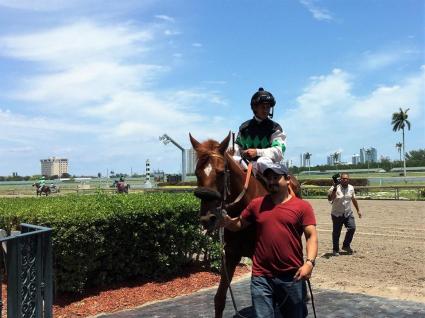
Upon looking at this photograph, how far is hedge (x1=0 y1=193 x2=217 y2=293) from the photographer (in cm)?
711

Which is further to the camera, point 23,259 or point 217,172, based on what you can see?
point 217,172

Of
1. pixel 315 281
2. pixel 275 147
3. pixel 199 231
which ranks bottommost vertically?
pixel 315 281

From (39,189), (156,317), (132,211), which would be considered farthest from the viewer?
(39,189)

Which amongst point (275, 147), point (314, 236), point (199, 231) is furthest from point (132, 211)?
point (314, 236)

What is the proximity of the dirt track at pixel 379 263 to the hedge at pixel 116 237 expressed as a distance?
2.54m

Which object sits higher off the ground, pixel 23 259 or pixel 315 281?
pixel 23 259

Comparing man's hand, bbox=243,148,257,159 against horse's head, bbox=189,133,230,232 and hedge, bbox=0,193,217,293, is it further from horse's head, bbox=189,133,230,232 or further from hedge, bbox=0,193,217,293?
hedge, bbox=0,193,217,293

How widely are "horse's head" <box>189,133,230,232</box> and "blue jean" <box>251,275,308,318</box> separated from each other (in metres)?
0.64

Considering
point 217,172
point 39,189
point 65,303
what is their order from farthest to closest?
point 39,189 < point 65,303 < point 217,172

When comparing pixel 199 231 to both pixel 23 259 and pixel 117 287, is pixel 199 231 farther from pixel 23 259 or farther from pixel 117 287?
pixel 23 259

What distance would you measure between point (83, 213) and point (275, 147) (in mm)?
3360

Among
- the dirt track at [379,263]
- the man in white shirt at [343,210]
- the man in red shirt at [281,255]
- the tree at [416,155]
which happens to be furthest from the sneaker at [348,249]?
the tree at [416,155]

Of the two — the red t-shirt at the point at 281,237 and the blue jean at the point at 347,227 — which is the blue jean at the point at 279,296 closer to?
the red t-shirt at the point at 281,237

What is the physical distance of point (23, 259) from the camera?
13.6ft
